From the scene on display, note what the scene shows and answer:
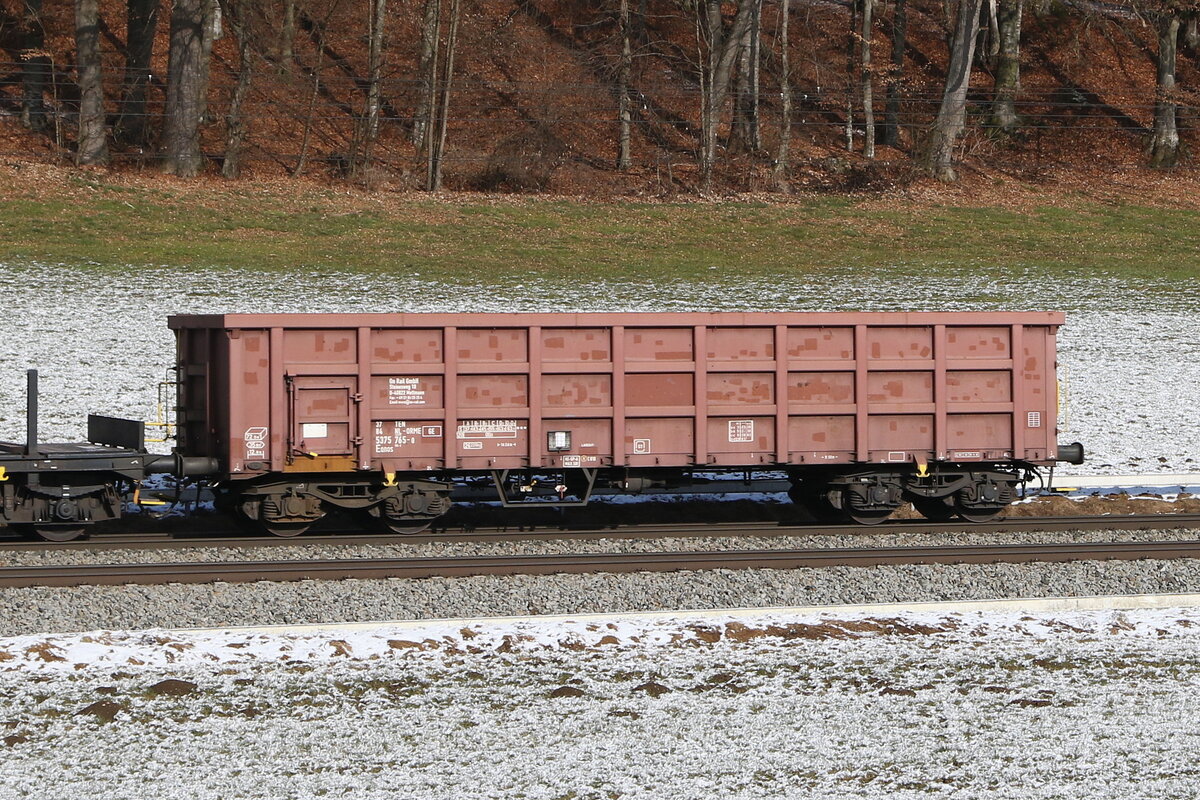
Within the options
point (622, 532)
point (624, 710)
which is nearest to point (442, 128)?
point (622, 532)

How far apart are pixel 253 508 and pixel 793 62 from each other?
4268cm

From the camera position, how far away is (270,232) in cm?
3572

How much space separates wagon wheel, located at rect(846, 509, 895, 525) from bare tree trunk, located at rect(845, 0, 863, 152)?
1386 inches

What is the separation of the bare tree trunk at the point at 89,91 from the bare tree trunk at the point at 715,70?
19.2 meters

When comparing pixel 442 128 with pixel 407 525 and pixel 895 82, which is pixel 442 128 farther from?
pixel 407 525

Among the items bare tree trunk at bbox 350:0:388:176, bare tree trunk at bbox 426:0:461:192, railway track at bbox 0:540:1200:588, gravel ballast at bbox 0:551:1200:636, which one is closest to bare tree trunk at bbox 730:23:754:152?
bare tree trunk at bbox 426:0:461:192

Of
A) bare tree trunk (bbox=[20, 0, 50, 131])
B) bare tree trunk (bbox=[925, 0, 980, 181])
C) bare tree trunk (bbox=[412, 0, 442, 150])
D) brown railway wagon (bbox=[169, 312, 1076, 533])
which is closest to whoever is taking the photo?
brown railway wagon (bbox=[169, 312, 1076, 533])

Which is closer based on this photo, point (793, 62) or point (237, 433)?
point (237, 433)

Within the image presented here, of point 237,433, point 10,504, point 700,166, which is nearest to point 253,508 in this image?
point 237,433

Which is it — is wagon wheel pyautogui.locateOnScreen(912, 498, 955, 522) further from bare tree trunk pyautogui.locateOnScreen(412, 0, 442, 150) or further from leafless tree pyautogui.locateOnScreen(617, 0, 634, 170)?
leafless tree pyautogui.locateOnScreen(617, 0, 634, 170)

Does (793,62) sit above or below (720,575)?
above

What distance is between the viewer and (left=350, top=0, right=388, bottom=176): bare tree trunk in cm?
4381

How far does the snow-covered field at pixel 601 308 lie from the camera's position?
21453 mm

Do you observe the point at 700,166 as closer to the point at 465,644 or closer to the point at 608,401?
the point at 608,401
